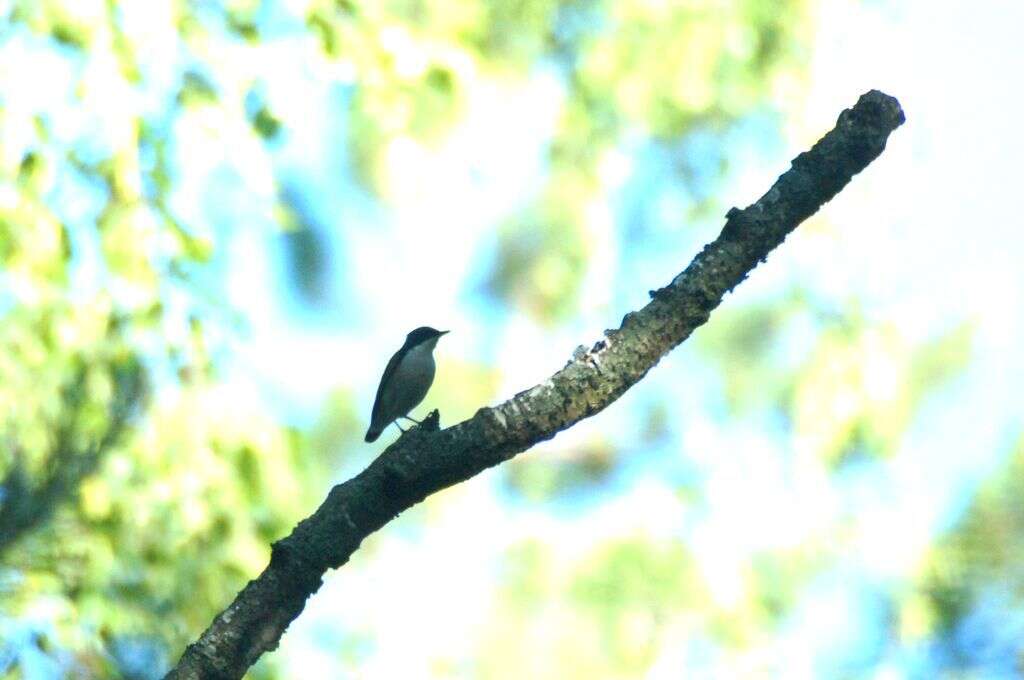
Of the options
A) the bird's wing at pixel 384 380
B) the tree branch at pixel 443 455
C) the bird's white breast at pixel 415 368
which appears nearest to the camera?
the tree branch at pixel 443 455

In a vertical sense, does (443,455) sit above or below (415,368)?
below

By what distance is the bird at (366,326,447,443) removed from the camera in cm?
658

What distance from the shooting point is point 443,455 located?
2.54 metres

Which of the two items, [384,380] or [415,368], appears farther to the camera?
[384,380]

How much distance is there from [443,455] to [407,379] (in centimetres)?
406

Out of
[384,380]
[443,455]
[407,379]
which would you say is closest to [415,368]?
[407,379]

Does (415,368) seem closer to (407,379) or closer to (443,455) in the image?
(407,379)

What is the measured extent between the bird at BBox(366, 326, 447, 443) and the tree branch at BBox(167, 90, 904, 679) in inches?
153

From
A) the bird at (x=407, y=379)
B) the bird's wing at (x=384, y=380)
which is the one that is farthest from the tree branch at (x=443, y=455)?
the bird's wing at (x=384, y=380)

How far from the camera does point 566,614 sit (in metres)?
10.6

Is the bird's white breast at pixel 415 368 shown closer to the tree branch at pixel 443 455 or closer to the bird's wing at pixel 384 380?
the bird's wing at pixel 384 380

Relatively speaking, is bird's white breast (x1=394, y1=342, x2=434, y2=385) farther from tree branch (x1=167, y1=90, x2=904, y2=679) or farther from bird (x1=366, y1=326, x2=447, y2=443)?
tree branch (x1=167, y1=90, x2=904, y2=679)

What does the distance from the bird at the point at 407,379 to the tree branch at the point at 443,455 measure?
3.89 meters

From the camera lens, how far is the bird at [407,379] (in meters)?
6.58
